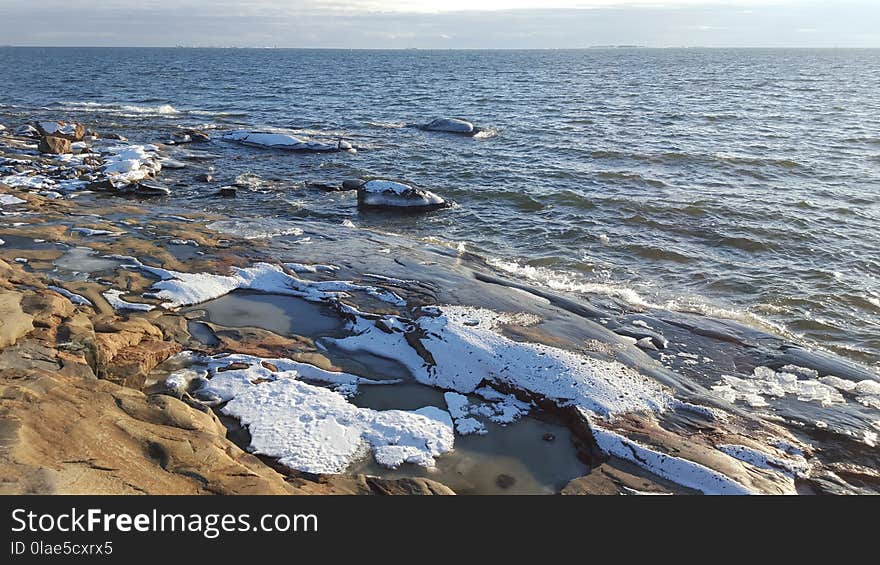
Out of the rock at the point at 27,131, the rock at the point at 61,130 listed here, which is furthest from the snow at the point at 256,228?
the rock at the point at 27,131

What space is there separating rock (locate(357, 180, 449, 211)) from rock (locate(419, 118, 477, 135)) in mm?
13043

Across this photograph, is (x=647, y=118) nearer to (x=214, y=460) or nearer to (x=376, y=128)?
(x=376, y=128)

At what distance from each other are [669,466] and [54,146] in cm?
2380

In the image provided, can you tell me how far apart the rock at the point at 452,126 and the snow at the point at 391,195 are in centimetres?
1304

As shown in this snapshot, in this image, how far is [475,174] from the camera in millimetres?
20906

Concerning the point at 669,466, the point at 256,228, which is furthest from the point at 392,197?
the point at 669,466

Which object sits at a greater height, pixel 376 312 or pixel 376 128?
pixel 376 128

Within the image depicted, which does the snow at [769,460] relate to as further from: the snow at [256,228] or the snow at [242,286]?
the snow at [256,228]

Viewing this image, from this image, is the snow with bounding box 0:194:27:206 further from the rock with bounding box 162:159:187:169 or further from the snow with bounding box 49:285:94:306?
the snow with bounding box 49:285:94:306

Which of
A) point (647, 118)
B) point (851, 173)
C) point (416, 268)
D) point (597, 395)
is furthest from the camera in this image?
point (647, 118)

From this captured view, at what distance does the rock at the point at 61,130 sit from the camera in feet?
77.3
